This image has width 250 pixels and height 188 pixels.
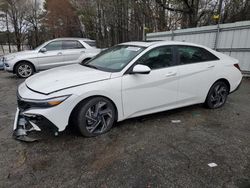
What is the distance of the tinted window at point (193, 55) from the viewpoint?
3.58 m

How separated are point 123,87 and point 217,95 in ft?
7.64

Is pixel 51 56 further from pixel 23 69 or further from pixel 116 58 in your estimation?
pixel 116 58

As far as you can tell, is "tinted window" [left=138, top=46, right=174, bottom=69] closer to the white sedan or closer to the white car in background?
the white sedan

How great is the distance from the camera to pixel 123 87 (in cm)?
293

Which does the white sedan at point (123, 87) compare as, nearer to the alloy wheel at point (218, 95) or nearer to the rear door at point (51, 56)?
the alloy wheel at point (218, 95)

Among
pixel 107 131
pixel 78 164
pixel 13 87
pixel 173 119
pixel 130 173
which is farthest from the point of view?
pixel 13 87

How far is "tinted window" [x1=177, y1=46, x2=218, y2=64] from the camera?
3.58 meters

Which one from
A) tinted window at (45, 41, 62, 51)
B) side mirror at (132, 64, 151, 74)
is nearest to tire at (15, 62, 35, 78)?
tinted window at (45, 41, 62, 51)

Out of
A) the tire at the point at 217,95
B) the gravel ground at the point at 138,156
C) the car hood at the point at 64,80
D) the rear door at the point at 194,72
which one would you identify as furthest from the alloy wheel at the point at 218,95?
the car hood at the point at 64,80

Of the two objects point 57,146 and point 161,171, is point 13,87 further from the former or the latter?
point 161,171

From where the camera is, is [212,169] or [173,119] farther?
[173,119]

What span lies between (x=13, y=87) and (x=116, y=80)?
482 cm

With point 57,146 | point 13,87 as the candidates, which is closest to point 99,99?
point 57,146

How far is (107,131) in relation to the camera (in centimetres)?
304
